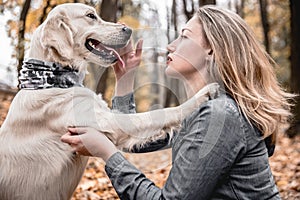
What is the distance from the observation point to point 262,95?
1759 mm

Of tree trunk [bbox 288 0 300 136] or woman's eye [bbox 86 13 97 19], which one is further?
tree trunk [bbox 288 0 300 136]

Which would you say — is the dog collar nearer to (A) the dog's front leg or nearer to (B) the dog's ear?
(B) the dog's ear

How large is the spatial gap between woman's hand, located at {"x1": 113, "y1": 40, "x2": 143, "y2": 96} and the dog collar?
0.30 metres

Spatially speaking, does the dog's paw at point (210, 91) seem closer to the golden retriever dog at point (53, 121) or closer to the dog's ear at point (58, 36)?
the golden retriever dog at point (53, 121)

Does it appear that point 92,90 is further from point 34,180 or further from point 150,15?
point 150,15

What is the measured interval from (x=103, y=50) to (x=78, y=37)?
0.17 meters

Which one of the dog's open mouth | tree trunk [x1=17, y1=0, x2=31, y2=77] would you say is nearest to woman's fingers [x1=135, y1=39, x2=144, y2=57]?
the dog's open mouth

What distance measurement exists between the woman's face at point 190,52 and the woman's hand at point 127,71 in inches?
28.6

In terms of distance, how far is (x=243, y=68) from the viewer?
1718 mm

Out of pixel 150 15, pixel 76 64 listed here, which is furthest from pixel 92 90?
pixel 150 15

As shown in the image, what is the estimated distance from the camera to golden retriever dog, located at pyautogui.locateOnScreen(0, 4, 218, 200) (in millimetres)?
2160

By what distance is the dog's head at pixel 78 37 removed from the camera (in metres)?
2.34

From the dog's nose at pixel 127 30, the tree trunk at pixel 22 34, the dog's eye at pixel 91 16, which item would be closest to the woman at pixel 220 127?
the dog's nose at pixel 127 30

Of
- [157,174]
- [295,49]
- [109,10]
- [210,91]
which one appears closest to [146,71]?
[210,91]
